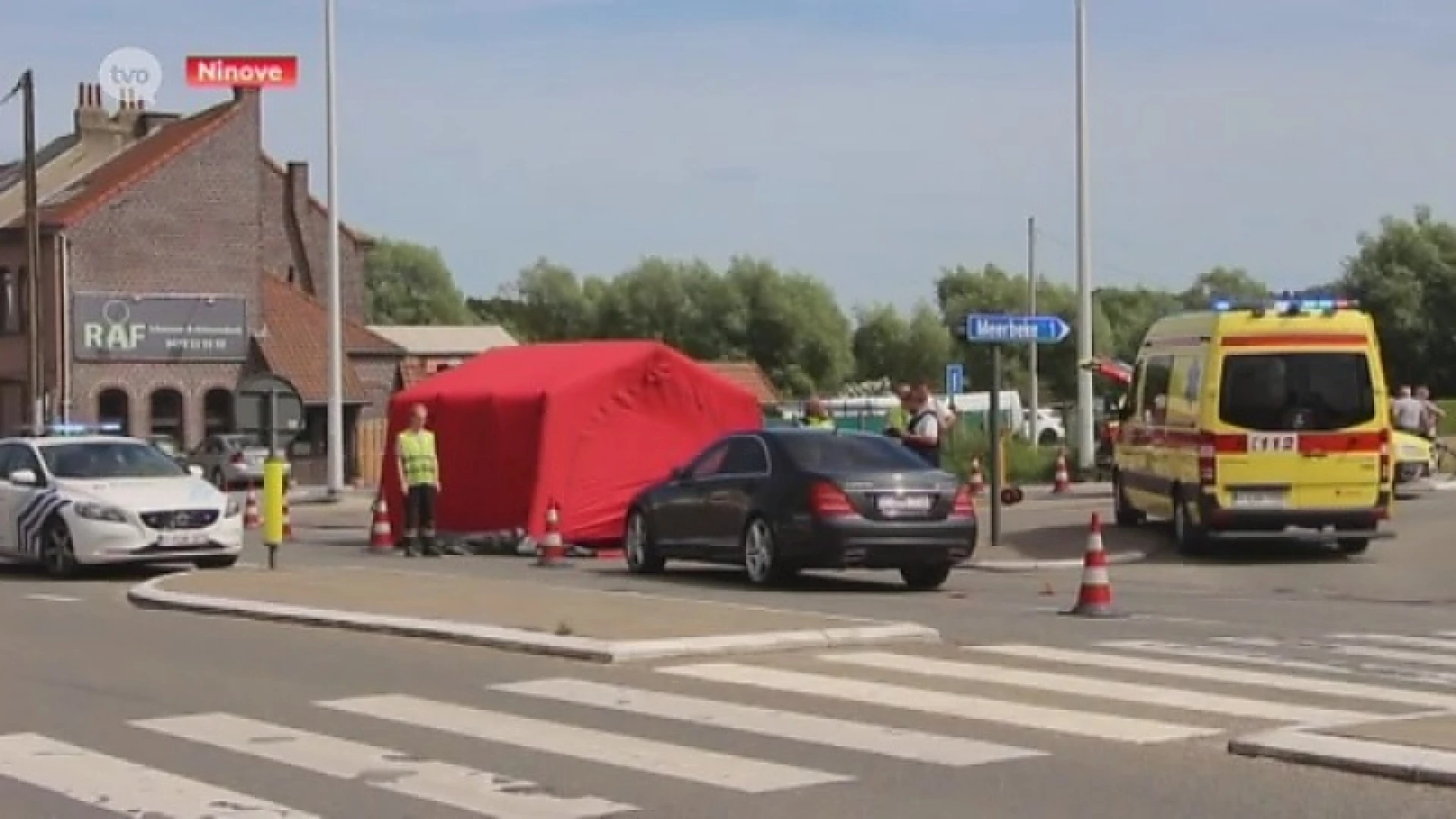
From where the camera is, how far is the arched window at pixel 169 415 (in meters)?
55.9

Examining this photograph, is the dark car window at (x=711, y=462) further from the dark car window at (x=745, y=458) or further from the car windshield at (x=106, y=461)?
the car windshield at (x=106, y=461)

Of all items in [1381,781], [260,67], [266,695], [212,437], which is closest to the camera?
[1381,781]

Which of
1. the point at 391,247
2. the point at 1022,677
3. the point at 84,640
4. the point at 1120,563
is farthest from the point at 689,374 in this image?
the point at 391,247

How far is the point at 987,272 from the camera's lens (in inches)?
4331

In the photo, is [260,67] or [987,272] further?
[987,272]

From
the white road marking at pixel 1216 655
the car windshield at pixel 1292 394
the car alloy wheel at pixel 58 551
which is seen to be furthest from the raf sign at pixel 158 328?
the white road marking at pixel 1216 655

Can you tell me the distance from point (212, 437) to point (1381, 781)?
1889 inches

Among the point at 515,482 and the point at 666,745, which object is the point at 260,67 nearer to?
the point at 515,482

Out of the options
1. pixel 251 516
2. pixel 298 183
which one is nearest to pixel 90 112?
pixel 298 183

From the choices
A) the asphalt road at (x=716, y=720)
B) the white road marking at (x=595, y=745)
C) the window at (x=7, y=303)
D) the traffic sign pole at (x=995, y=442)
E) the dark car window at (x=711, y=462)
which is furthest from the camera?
the window at (x=7, y=303)

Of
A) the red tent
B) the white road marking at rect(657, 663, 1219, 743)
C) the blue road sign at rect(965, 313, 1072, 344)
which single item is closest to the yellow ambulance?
the blue road sign at rect(965, 313, 1072, 344)

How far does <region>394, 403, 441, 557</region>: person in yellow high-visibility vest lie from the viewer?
24.5m

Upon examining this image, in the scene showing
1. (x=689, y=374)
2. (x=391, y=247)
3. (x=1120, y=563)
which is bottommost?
(x=1120, y=563)

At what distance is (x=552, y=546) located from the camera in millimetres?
23188
